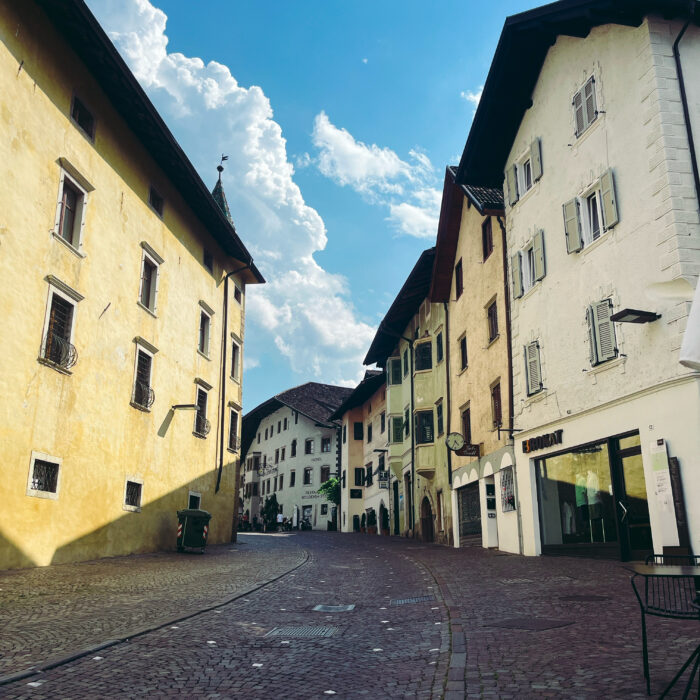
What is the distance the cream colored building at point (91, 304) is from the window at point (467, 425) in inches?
364

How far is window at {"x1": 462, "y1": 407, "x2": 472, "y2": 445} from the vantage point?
2555cm

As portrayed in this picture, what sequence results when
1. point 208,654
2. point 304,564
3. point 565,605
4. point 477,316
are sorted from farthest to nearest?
point 477,316 < point 304,564 < point 565,605 < point 208,654

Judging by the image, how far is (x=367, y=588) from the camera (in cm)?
1266

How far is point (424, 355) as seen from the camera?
32750mm

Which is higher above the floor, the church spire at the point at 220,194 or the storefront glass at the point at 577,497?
the church spire at the point at 220,194

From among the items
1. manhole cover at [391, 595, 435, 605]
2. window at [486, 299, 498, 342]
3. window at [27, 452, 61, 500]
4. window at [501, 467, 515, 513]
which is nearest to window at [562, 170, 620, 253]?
window at [486, 299, 498, 342]

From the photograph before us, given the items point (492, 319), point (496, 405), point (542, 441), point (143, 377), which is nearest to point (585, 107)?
point (492, 319)

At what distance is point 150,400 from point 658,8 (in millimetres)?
16167

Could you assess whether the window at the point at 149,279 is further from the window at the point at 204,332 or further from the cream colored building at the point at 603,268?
the cream colored building at the point at 603,268

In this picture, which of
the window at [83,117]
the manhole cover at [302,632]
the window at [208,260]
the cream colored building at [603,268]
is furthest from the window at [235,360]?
the manhole cover at [302,632]

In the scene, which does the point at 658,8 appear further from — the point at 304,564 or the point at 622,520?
the point at 304,564

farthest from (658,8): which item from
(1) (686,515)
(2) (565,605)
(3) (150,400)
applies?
(3) (150,400)

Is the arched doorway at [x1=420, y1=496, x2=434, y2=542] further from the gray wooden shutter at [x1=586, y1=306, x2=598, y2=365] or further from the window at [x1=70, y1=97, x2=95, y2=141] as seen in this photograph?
the window at [x1=70, y1=97, x2=95, y2=141]

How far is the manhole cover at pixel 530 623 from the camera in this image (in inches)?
319
